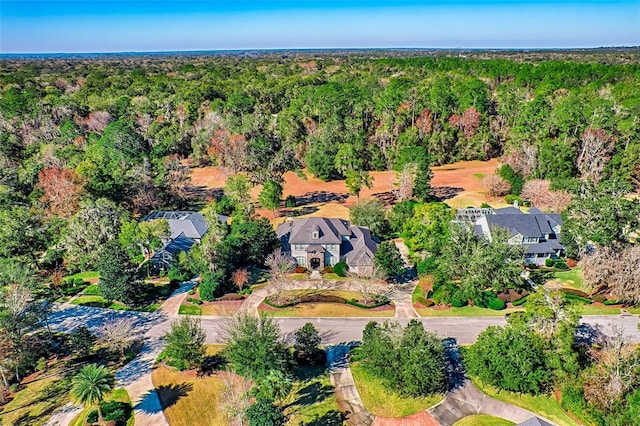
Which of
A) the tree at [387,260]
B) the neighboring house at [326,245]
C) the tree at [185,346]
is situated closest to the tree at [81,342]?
the tree at [185,346]

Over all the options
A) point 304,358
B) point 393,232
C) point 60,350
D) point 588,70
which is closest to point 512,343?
point 304,358

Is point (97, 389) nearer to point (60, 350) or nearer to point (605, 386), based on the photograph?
point (60, 350)

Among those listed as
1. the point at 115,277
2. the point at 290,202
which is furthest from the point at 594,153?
the point at 115,277

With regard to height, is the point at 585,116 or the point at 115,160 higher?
the point at 585,116

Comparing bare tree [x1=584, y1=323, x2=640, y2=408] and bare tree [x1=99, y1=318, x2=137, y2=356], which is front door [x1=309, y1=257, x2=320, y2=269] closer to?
bare tree [x1=99, y1=318, x2=137, y2=356]

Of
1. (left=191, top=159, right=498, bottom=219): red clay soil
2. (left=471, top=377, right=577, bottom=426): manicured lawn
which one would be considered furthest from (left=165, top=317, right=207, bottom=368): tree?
(left=191, top=159, right=498, bottom=219): red clay soil
